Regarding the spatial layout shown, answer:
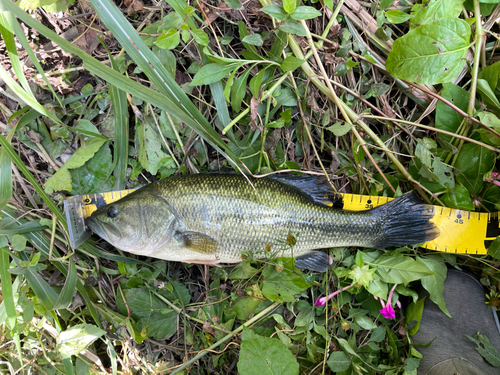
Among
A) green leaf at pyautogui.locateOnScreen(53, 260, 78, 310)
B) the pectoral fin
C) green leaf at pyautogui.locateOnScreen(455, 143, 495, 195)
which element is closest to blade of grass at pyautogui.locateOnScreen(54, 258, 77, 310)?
green leaf at pyautogui.locateOnScreen(53, 260, 78, 310)

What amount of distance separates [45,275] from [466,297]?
370cm

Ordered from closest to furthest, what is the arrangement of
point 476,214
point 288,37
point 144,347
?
point 288,37, point 476,214, point 144,347

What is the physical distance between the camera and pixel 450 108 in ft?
7.59

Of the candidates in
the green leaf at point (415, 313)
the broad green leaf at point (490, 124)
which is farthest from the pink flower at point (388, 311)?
the broad green leaf at point (490, 124)

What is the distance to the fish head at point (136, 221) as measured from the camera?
2.24 metres

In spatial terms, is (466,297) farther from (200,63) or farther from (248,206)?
(200,63)

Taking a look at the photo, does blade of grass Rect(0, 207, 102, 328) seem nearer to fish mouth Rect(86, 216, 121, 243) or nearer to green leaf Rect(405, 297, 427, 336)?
fish mouth Rect(86, 216, 121, 243)

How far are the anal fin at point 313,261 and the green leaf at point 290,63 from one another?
4.94 ft

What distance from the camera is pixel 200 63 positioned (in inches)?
93.3

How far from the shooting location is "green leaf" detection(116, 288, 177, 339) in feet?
8.05

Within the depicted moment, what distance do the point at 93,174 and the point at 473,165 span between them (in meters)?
→ 3.16

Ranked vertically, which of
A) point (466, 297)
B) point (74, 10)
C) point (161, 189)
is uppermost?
point (74, 10)

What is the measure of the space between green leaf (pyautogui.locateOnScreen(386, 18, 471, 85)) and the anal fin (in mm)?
1538

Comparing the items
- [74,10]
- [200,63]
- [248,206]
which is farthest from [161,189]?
[74,10]
